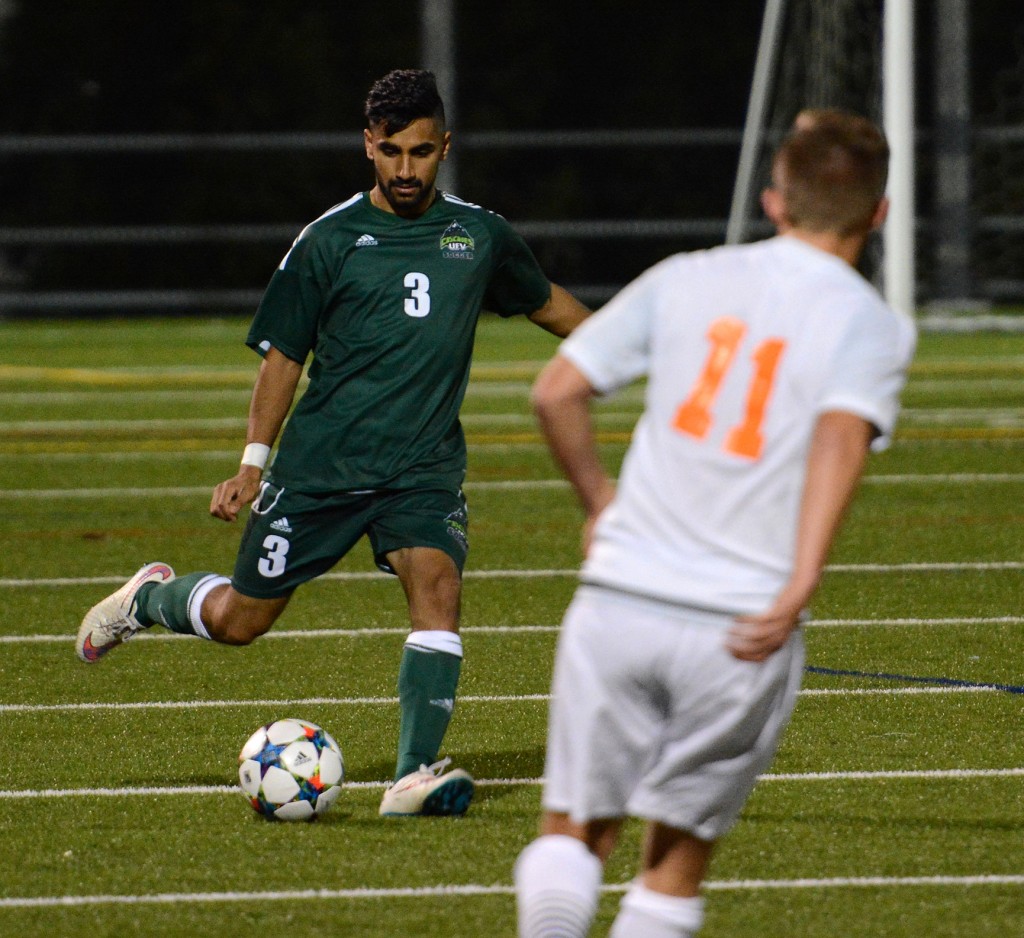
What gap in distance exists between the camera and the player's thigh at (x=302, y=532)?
5258 mm

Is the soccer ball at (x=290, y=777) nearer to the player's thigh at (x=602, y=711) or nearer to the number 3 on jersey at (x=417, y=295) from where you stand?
the number 3 on jersey at (x=417, y=295)

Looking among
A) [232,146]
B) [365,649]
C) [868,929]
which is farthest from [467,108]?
[868,929]

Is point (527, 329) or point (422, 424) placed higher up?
point (422, 424)

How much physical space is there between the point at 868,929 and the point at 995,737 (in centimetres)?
183

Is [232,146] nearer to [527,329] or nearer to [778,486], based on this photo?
[527,329]

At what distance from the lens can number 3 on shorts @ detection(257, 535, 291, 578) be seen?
5277mm

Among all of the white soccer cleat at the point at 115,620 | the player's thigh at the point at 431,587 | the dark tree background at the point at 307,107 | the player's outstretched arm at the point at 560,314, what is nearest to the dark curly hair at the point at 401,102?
the player's outstretched arm at the point at 560,314

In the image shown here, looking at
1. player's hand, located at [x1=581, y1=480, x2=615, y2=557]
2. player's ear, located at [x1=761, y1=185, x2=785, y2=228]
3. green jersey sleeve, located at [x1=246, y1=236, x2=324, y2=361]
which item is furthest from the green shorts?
player's ear, located at [x1=761, y1=185, x2=785, y2=228]

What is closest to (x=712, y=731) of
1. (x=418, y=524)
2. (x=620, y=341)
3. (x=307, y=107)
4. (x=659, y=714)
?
(x=659, y=714)

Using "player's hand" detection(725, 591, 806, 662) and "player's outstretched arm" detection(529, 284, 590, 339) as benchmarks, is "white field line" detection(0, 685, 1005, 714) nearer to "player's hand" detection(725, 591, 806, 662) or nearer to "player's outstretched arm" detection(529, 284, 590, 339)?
"player's outstretched arm" detection(529, 284, 590, 339)

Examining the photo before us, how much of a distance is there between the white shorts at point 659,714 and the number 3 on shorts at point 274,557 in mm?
2110

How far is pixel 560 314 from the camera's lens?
18.6 ft

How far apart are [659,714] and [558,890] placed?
33cm

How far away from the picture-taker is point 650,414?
3.21 meters
